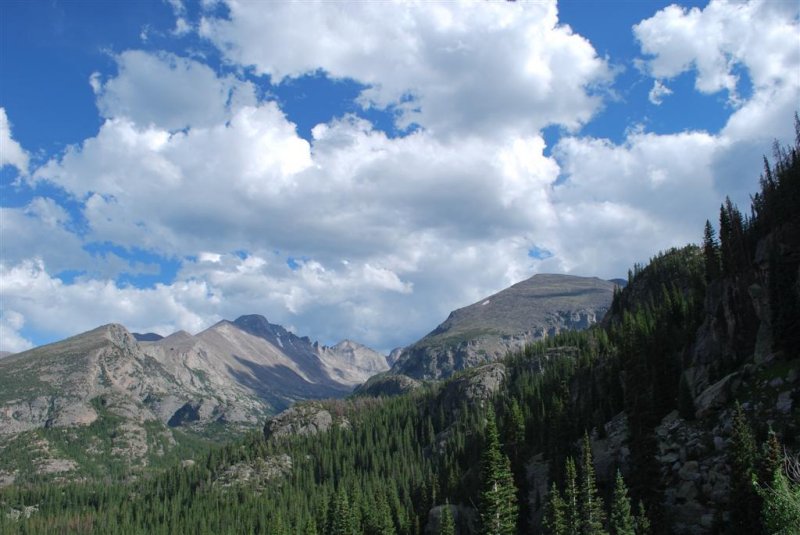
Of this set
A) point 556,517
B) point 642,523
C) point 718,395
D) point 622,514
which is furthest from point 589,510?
point 718,395

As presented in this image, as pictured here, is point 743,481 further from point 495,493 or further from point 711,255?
point 711,255

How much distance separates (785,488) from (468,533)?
87.8 meters

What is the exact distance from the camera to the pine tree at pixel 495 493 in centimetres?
7844

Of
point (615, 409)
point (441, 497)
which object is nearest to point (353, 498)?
point (441, 497)

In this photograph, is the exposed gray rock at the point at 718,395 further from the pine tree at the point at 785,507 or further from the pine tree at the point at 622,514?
the pine tree at the point at 785,507

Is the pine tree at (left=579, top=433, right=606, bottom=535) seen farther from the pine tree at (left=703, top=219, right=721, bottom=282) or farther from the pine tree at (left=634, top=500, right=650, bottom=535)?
the pine tree at (left=703, top=219, right=721, bottom=282)

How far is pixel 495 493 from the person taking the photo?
79.1 m

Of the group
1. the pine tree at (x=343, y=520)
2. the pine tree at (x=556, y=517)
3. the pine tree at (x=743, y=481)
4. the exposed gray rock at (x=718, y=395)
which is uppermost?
the exposed gray rock at (x=718, y=395)

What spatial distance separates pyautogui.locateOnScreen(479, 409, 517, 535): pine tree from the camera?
257 ft

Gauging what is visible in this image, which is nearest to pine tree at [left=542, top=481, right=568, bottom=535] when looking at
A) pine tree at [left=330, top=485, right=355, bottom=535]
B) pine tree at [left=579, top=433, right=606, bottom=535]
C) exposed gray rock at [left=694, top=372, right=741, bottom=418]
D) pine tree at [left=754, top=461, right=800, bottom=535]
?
pine tree at [left=579, top=433, right=606, bottom=535]

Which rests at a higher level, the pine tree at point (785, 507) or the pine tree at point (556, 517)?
the pine tree at point (785, 507)

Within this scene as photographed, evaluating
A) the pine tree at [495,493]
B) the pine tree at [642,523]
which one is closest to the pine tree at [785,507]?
the pine tree at [642,523]

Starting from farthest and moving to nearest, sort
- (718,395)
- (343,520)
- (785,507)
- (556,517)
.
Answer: (343,520)
(718,395)
(556,517)
(785,507)

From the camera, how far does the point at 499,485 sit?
83.1 meters
